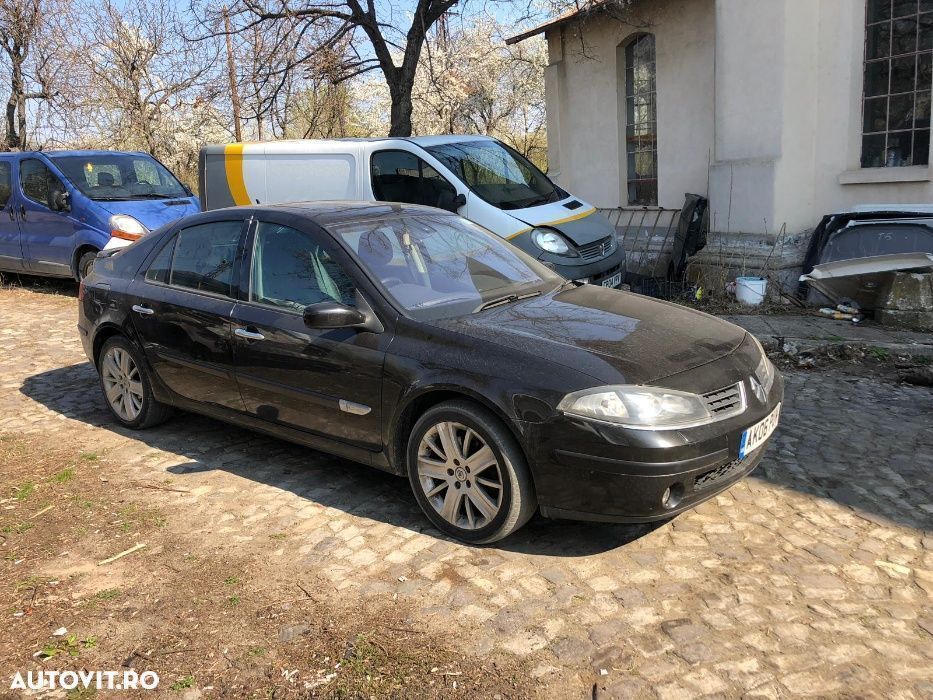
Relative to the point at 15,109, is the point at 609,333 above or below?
below

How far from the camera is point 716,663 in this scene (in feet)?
9.98

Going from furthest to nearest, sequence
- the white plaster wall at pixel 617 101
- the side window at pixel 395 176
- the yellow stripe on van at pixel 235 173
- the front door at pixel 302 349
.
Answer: the white plaster wall at pixel 617 101, the yellow stripe on van at pixel 235 173, the side window at pixel 395 176, the front door at pixel 302 349

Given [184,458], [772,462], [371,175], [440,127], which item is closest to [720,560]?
[772,462]

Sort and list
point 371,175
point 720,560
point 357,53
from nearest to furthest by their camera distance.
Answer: point 720,560 < point 371,175 < point 357,53

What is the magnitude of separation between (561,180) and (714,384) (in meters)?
11.5

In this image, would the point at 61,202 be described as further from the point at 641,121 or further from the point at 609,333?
the point at 609,333

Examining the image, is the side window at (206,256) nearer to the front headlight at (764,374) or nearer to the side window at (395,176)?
the front headlight at (764,374)

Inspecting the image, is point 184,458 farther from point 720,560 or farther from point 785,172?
point 785,172

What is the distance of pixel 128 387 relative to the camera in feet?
19.2

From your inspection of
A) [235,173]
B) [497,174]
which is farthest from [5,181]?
[497,174]

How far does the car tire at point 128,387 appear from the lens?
5.72 meters

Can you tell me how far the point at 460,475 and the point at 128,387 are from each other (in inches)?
120

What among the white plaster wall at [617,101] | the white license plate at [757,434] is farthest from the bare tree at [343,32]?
the white license plate at [757,434]

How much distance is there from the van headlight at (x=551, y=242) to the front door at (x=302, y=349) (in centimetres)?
433
